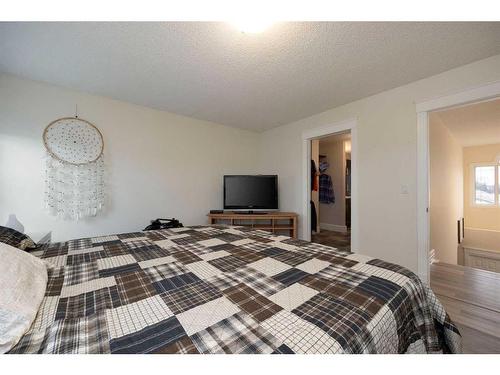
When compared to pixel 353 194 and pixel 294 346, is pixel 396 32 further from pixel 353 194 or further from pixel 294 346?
pixel 294 346

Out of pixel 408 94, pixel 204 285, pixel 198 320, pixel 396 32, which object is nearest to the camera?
pixel 198 320

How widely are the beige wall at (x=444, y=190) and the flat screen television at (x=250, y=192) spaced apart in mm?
2263

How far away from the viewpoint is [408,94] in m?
2.12

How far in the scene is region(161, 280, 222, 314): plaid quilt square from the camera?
68cm

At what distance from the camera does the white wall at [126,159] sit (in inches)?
78.3

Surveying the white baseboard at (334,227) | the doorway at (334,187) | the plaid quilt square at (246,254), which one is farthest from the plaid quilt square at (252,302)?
the white baseboard at (334,227)

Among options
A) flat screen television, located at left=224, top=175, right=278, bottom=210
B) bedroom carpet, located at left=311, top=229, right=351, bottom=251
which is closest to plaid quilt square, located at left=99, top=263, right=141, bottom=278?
flat screen television, located at left=224, top=175, right=278, bottom=210

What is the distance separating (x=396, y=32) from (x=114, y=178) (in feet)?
10.1

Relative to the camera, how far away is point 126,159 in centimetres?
257

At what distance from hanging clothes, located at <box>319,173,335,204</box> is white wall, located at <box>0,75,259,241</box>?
2055mm

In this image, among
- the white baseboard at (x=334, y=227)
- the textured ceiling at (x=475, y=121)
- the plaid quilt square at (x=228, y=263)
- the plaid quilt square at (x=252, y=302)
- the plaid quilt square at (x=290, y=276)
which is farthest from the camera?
the white baseboard at (x=334, y=227)

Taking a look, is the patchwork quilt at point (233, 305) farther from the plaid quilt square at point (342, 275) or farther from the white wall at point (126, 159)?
the white wall at point (126, 159)

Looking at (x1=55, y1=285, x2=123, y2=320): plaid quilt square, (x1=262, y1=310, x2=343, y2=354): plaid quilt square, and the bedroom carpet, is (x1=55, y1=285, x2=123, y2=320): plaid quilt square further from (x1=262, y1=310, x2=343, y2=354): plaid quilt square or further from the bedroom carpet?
the bedroom carpet
